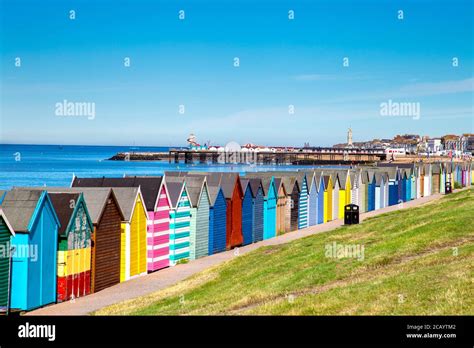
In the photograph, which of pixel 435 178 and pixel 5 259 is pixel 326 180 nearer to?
pixel 5 259

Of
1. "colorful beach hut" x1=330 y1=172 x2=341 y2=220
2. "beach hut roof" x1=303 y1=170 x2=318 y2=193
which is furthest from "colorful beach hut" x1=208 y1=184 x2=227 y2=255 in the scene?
"colorful beach hut" x1=330 y1=172 x2=341 y2=220

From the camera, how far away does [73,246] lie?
21047 millimetres

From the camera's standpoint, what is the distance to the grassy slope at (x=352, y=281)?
1362cm

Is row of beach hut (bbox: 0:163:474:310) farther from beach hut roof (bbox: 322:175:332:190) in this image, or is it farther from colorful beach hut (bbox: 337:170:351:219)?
colorful beach hut (bbox: 337:170:351:219)

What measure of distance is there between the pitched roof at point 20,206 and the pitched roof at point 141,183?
7.15 m

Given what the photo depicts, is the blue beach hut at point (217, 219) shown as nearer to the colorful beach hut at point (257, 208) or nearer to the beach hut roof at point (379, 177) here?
the colorful beach hut at point (257, 208)

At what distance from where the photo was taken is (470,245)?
1845 cm

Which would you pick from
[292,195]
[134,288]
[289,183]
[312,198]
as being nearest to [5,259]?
[134,288]

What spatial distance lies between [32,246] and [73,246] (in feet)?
6.50

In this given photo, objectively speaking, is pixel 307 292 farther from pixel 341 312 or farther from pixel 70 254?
pixel 70 254

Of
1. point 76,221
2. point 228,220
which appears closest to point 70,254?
point 76,221

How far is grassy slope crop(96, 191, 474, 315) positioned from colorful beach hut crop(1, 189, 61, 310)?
2.52 metres

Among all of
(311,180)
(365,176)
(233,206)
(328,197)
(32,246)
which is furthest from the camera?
(365,176)

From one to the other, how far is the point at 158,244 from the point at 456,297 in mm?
16266
